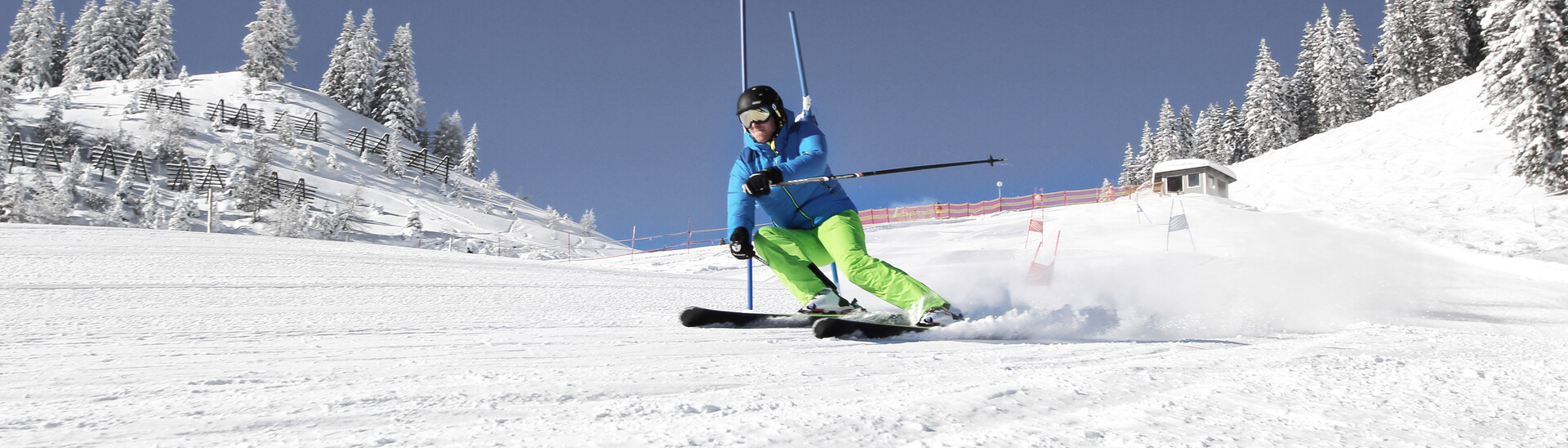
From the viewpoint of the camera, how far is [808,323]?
407 centimetres

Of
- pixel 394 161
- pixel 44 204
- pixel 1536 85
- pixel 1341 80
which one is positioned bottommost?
pixel 44 204

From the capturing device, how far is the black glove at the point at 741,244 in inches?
166

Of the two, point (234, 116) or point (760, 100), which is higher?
point (234, 116)

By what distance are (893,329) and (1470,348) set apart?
2534 millimetres

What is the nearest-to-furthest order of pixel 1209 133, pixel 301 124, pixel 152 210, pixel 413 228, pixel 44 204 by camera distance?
pixel 44 204 → pixel 152 210 → pixel 413 228 → pixel 301 124 → pixel 1209 133

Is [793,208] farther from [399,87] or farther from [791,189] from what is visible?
[399,87]

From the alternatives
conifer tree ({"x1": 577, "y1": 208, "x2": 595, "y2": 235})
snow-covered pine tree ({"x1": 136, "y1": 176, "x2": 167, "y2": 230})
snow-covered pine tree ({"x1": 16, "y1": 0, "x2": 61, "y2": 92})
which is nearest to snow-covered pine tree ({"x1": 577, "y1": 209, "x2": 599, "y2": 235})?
conifer tree ({"x1": 577, "y1": 208, "x2": 595, "y2": 235})

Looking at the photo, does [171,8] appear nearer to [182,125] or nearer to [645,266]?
[182,125]

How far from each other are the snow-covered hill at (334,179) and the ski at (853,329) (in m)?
30.9

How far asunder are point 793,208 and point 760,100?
0.66 m

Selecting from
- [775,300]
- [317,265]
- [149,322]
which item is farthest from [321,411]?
[317,265]

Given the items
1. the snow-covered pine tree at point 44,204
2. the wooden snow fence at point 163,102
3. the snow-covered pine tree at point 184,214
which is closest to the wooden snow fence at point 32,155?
the snow-covered pine tree at point 44,204

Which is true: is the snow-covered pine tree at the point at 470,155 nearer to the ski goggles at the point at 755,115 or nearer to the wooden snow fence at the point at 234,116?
the wooden snow fence at the point at 234,116

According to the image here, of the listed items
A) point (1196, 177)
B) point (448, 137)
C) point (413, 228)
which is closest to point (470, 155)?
point (448, 137)
